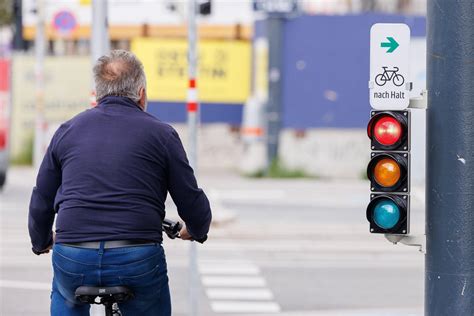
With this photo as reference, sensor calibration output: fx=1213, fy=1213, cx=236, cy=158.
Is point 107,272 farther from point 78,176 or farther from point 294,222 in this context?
point 294,222

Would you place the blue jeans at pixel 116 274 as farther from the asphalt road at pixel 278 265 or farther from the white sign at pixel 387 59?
the asphalt road at pixel 278 265

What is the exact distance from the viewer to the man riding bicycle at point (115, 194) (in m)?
5.06

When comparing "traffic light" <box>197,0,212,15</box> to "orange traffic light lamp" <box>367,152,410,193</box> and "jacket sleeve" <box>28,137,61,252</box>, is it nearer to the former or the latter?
"orange traffic light lamp" <box>367,152,410,193</box>

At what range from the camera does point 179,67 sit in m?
27.8

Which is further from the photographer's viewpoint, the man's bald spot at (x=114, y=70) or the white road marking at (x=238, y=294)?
the white road marking at (x=238, y=294)

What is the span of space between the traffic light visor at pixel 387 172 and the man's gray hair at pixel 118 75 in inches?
56.0

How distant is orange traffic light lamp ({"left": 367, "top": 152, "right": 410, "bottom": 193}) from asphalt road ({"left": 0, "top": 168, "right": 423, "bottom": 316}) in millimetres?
2140

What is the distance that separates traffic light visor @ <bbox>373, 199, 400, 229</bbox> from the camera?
6.09 meters

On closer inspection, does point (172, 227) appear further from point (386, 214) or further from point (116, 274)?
point (386, 214)

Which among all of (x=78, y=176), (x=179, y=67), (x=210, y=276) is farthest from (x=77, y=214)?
(x=179, y=67)

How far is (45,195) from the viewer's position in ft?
17.5

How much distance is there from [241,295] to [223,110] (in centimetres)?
1726

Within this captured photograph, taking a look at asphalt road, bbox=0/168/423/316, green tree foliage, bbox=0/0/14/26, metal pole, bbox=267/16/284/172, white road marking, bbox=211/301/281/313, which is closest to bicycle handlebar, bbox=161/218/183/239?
asphalt road, bbox=0/168/423/316

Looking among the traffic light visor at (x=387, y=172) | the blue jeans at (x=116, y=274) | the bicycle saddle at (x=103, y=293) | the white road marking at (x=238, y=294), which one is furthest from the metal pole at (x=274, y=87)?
the bicycle saddle at (x=103, y=293)
